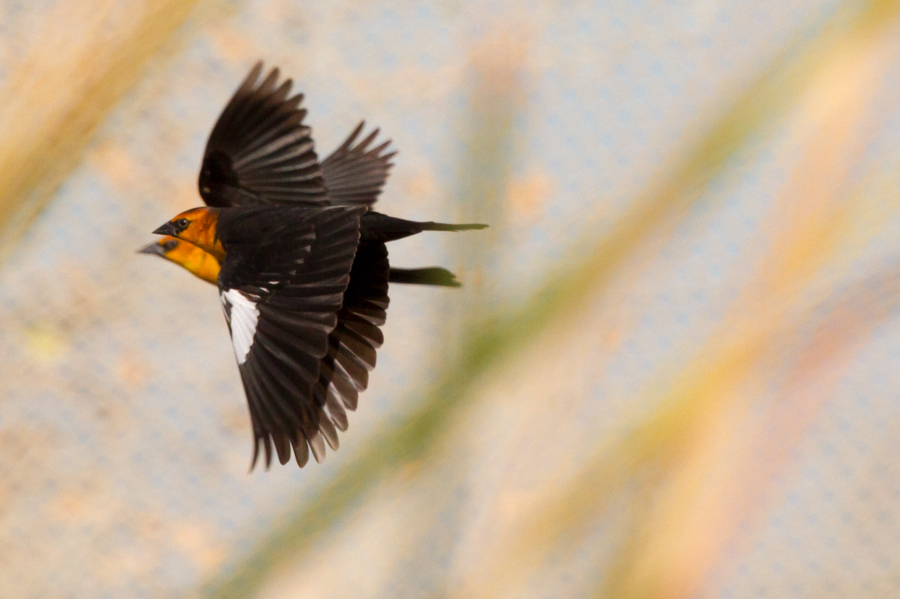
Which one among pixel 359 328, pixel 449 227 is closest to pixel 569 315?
pixel 449 227

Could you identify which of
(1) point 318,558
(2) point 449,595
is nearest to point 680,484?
(2) point 449,595

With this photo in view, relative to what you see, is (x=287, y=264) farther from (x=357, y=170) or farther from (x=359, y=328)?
(x=357, y=170)

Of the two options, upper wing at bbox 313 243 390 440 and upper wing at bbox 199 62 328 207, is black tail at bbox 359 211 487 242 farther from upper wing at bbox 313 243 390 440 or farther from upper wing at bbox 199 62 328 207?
upper wing at bbox 199 62 328 207

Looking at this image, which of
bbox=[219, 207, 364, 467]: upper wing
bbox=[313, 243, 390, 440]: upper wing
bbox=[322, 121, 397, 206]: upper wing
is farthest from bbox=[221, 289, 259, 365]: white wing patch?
bbox=[322, 121, 397, 206]: upper wing

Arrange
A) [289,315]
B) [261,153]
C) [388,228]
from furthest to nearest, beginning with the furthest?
[261,153], [388,228], [289,315]

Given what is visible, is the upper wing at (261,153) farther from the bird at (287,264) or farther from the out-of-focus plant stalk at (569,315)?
the out-of-focus plant stalk at (569,315)

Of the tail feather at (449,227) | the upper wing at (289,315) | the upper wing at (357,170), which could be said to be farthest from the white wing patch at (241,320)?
the upper wing at (357,170)

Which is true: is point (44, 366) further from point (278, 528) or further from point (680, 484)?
point (680, 484)
